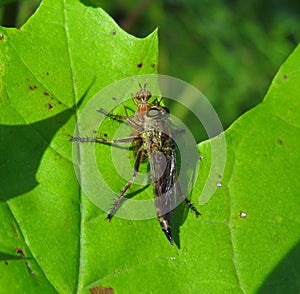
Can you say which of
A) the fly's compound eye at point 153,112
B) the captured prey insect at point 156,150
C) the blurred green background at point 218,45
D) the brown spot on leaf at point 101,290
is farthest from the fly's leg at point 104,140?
the blurred green background at point 218,45

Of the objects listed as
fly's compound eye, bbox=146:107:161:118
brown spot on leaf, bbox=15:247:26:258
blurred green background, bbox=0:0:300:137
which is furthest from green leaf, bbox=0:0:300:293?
blurred green background, bbox=0:0:300:137

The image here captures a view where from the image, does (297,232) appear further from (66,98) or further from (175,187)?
(66,98)

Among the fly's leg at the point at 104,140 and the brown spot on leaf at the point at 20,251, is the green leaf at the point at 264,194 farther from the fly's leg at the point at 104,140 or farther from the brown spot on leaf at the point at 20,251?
the brown spot on leaf at the point at 20,251

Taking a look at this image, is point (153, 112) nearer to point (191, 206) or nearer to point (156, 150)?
point (156, 150)

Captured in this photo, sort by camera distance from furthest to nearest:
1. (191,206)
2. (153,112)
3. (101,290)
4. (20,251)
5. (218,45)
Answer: (218,45) < (153,112) < (191,206) < (101,290) < (20,251)

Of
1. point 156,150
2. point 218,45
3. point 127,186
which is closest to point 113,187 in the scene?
point 127,186

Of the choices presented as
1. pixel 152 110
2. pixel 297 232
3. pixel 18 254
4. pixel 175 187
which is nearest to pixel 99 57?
pixel 152 110

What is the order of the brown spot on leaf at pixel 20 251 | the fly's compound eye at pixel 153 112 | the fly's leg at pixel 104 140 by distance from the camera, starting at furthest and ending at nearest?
the fly's compound eye at pixel 153 112
the fly's leg at pixel 104 140
the brown spot on leaf at pixel 20 251
